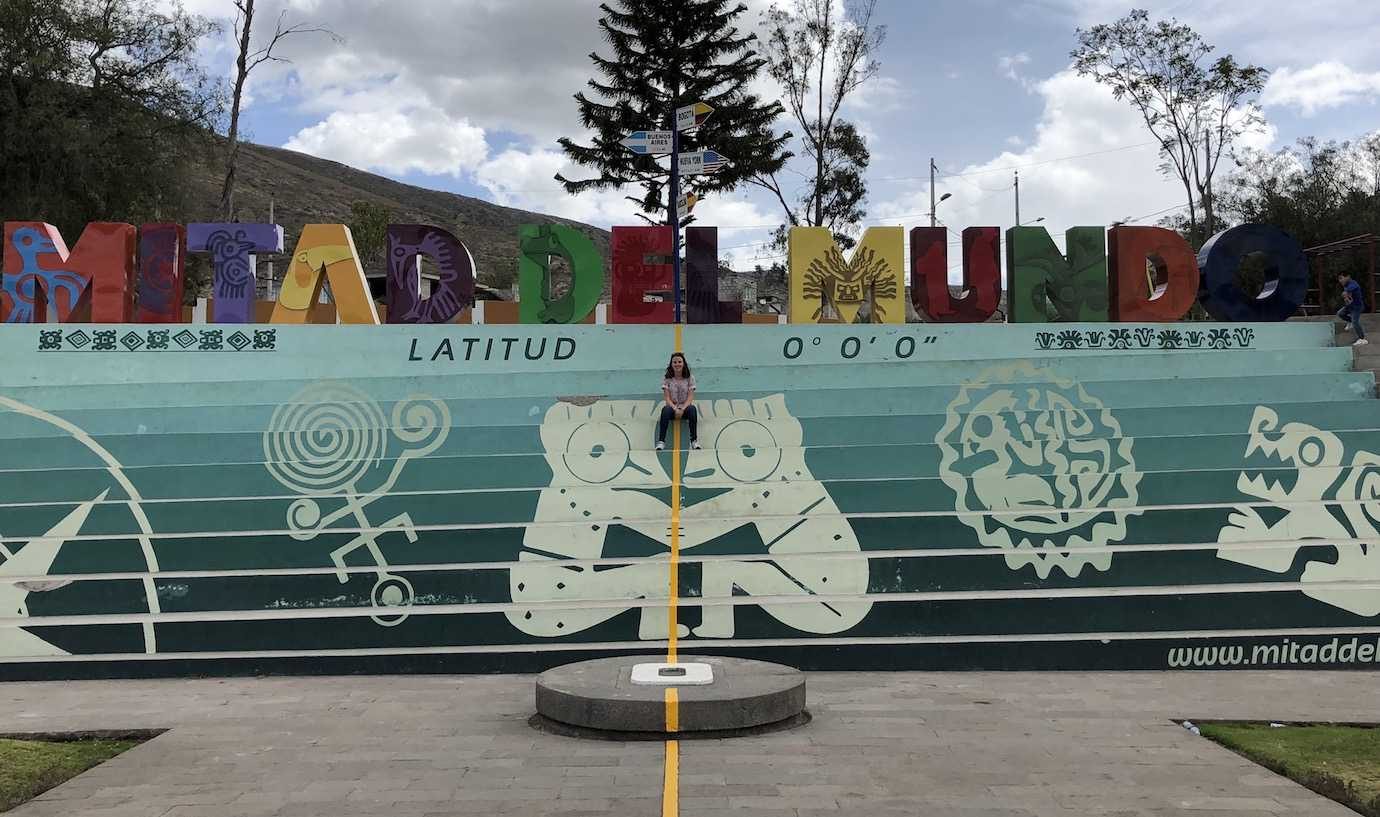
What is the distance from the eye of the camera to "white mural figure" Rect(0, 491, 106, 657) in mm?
8453

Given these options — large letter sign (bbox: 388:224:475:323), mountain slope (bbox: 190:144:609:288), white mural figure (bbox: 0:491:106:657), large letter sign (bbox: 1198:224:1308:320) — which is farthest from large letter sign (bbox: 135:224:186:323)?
mountain slope (bbox: 190:144:609:288)

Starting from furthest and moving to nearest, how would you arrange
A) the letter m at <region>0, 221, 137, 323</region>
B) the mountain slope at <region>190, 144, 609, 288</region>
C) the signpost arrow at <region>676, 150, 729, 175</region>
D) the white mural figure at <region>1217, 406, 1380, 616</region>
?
the mountain slope at <region>190, 144, 609, 288</region>
the signpost arrow at <region>676, 150, 729, 175</region>
the letter m at <region>0, 221, 137, 323</region>
the white mural figure at <region>1217, 406, 1380, 616</region>

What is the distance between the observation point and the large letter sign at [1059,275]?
1294 centimetres

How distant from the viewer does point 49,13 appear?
77.8 feet

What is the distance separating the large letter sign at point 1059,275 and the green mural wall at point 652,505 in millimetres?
1410

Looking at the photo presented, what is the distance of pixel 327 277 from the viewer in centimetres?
1260

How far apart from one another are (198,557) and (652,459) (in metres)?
4.32

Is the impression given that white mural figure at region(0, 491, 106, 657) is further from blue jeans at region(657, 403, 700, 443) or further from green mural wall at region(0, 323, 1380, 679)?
blue jeans at region(657, 403, 700, 443)

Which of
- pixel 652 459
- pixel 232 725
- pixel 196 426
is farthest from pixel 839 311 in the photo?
pixel 232 725

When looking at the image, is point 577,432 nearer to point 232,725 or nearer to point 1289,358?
point 232,725

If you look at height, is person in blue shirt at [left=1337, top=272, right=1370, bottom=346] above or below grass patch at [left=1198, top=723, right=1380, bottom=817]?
above

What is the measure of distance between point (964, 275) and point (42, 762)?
35.5 ft

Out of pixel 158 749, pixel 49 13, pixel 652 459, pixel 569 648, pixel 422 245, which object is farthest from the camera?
pixel 49 13

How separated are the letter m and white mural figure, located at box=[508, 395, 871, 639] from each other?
5.81 m
